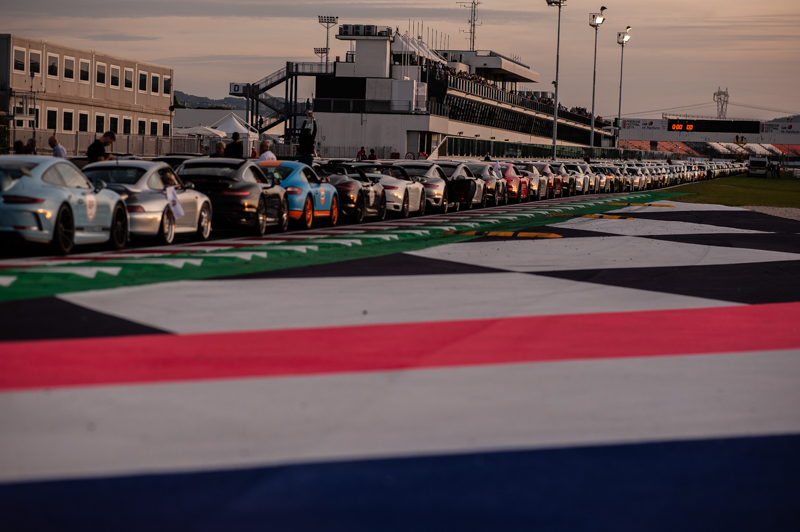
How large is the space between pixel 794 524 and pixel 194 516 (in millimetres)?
2484

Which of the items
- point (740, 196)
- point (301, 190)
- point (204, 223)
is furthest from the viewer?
point (740, 196)

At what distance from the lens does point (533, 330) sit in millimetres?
9797

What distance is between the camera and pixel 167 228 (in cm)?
1672

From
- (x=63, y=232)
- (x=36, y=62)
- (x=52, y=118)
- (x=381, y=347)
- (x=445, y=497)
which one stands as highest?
(x=36, y=62)

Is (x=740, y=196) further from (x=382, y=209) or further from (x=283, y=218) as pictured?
(x=283, y=218)

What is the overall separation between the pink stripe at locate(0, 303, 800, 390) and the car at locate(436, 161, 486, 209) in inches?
808

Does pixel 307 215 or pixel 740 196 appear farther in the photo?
pixel 740 196

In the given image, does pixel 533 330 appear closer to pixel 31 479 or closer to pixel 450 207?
pixel 31 479

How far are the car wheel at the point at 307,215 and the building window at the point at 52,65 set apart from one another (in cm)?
5203

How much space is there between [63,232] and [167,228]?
2799 millimetres

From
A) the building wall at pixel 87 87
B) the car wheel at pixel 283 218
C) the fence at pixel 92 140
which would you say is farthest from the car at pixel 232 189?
the building wall at pixel 87 87

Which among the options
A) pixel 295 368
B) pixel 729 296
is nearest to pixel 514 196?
pixel 729 296

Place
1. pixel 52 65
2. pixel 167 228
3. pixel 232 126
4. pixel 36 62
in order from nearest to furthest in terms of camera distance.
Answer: pixel 167 228 < pixel 232 126 < pixel 36 62 < pixel 52 65

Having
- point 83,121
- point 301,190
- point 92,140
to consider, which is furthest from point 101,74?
point 301,190
